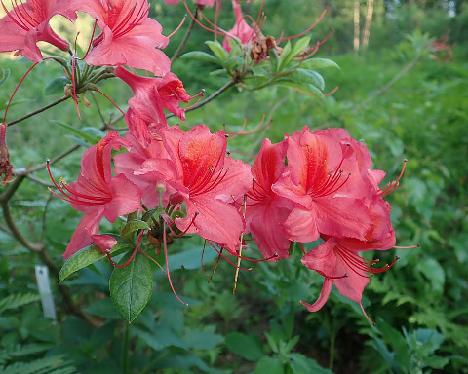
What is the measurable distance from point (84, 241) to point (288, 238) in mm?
303

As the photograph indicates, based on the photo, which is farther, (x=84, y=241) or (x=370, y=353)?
(x=370, y=353)

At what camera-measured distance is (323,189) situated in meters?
0.81

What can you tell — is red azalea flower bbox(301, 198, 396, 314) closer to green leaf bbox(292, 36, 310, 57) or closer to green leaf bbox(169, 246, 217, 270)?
green leaf bbox(169, 246, 217, 270)

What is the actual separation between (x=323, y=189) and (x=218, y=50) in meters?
0.50

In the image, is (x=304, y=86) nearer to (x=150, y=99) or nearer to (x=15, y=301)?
(x=150, y=99)

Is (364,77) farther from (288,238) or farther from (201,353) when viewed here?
(288,238)

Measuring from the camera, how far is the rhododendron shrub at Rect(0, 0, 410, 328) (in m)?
0.73

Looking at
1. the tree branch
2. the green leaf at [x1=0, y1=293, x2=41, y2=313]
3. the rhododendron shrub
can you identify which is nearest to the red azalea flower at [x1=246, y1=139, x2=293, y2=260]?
the rhododendron shrub

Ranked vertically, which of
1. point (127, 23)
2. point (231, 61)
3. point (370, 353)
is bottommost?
point (370, 353)

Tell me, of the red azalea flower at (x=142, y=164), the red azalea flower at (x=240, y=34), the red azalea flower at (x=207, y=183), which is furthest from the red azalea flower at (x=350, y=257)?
→ the red azalea flower at (x=240, y=34)

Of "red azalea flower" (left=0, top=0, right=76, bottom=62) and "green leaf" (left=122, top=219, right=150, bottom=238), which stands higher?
"red azalea flower" (left=0, top=0, right=76, bottom=62)

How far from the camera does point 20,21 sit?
798mm

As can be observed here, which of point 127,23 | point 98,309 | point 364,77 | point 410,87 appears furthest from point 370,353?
point 364,77

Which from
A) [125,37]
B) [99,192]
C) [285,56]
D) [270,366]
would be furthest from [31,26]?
[270,366]
